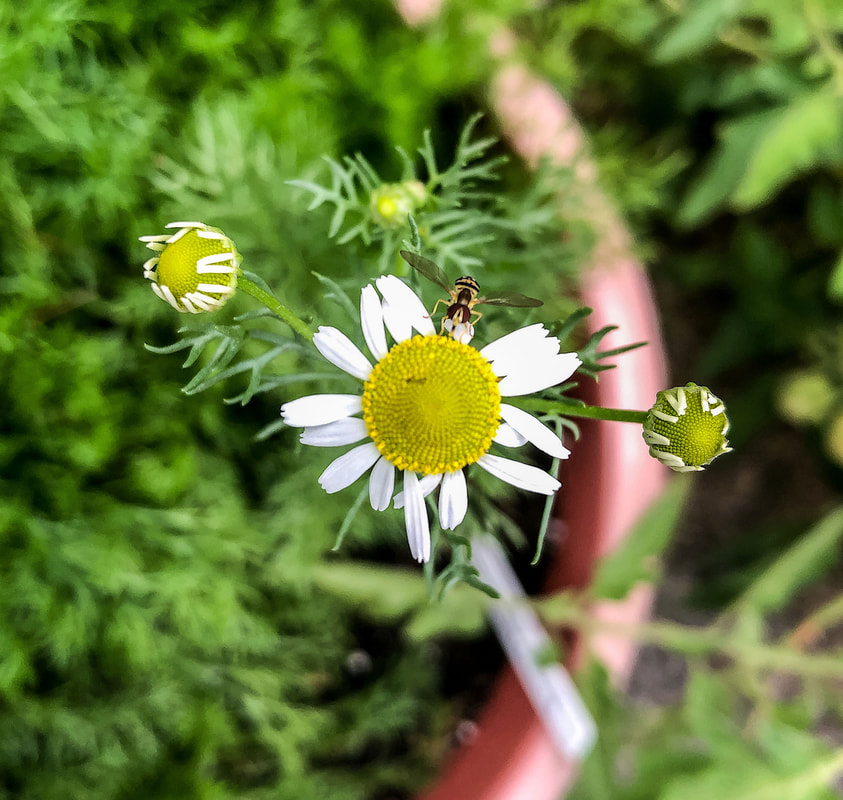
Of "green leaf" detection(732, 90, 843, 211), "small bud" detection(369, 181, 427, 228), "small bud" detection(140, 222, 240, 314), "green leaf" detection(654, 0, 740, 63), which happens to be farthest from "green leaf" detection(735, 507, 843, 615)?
"small bud" detection(140, 222, 240, 314)

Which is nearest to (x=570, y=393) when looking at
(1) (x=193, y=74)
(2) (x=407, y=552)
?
(2) (x=407, y=552)

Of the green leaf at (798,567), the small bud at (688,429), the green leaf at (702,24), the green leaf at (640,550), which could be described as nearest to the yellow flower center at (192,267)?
the small bud at (688,429)

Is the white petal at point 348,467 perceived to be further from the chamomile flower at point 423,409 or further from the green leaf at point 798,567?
the green leaf at point 798,567

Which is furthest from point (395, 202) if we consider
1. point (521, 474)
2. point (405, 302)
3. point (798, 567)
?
point (798, 567)

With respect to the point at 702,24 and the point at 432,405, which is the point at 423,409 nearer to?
the point at 432,405

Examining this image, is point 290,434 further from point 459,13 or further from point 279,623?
point 459,13
